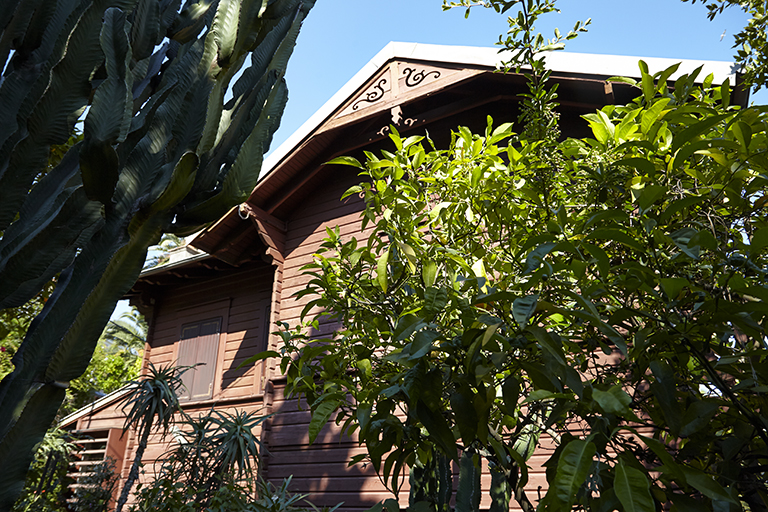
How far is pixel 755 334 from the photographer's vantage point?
1127mm

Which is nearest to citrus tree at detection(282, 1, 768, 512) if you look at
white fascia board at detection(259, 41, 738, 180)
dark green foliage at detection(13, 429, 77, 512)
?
white fascia board at detection(259, 41, 738, 180)

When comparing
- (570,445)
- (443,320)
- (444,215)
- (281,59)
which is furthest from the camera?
(444,215)

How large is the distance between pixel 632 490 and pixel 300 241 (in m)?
8.07

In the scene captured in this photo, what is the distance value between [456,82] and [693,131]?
232 inches

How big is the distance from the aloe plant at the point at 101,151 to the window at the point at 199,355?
8.07m

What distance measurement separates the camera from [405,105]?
738 centimetres

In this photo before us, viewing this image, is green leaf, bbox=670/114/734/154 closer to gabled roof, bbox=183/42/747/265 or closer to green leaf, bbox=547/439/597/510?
green leaf, bbox=547/439/597/510

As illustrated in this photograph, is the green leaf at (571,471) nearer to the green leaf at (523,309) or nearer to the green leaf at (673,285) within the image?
the green leaf at (523,309)

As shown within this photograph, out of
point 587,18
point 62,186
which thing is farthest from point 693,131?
point 62,186

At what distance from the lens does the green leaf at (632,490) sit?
0.75 m

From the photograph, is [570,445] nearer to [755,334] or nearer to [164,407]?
[755,334]

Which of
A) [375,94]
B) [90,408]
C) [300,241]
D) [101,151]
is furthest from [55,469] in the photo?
[101,151]

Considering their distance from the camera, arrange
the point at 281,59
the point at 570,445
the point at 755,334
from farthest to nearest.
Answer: the point at 281,59
the point at 755,334
the point at 570,445

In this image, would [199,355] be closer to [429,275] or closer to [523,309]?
[429,275]
